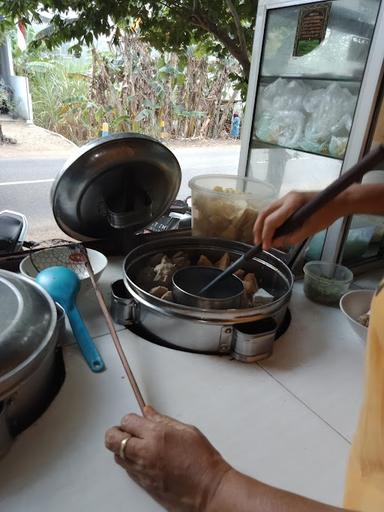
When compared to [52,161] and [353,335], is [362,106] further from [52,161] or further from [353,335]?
[52,161]

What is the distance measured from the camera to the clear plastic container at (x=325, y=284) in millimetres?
1056

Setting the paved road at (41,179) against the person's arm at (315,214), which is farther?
the paved road at (41,179)

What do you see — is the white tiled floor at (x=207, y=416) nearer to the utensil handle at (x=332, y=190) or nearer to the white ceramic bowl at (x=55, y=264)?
the white ceramic bowl at (x=55, y=264)

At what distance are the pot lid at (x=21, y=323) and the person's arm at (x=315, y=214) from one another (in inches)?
17.6

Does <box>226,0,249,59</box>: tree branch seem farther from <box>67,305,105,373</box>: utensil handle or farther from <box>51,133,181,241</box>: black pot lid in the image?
<box>67,305,105,373</box>: utensil handle

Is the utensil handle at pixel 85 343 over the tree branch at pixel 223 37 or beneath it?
beneath

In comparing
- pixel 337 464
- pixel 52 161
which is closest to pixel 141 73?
pixel 52 161

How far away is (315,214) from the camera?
820 mm

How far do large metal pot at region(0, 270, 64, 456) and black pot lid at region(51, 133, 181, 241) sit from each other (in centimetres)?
33

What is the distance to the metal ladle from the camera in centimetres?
59

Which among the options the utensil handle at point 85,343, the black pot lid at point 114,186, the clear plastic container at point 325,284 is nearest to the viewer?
the utensil handle at point 85,343

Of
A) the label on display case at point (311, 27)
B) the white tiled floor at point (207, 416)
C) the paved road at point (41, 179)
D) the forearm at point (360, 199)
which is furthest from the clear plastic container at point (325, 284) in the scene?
the paved road at point (41, 179)

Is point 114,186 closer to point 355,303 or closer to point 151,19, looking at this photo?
point 355,303

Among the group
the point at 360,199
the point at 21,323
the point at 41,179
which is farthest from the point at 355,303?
the point at 41,179
